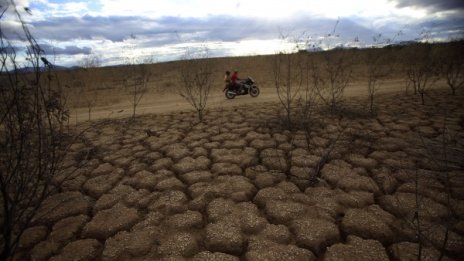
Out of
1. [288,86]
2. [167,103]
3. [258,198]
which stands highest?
[288,86]

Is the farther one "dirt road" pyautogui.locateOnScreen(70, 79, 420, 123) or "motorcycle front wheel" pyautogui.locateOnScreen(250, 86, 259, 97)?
"motorcycle front wheel" pyautogui.locateOnScreen(250, 86, 259, 97)

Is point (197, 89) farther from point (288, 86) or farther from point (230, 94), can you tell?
point (288, 86)

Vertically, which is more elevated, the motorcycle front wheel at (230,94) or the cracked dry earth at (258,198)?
the motorcycle front wheel at (230,94)

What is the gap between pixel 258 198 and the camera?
2291mm

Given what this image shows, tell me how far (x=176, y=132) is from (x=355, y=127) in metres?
2.31

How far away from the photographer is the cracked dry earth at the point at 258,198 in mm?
1788

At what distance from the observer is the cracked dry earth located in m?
1.79

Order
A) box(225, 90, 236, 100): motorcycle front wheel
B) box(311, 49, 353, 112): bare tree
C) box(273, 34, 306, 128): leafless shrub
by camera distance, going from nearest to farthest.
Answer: box(273, 34, 306, 128): leafless shrub
box(311, 49, 353, 112): bare tree
box(225, 90, 236, 100): motorcycle front wheel

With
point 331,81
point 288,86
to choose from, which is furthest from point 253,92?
point 288,86

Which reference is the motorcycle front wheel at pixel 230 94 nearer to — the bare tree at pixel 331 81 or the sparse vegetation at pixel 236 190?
the bare tree at pixel 331 81

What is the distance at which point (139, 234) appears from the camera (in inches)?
75.6

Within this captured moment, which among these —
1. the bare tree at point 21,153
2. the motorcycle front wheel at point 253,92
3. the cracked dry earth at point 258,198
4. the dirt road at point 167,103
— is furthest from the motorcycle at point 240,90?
the bare tree at point 21,153

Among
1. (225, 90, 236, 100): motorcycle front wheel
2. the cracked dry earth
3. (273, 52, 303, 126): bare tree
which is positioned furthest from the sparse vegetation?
(225, 90, 236, 100): motorcycle front wheel

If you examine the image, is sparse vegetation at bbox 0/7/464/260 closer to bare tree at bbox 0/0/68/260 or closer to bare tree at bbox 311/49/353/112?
bare tree at bbox 0/0/68/260
